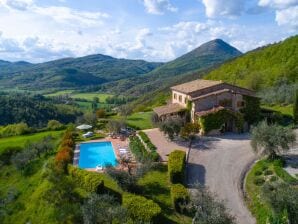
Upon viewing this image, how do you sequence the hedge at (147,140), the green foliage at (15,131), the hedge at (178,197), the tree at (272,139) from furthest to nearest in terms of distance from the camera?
1. the green foliage at (15,131)
2. the hedge at (147,140)
3. the tree at (272,139)
4. the hedge at (178,197)

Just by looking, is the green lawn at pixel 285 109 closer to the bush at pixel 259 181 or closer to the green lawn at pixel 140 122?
the green lawn at pixel 140 122

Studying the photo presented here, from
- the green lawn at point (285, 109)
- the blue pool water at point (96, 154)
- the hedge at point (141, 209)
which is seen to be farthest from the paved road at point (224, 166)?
the green lawn at point (285, 109)

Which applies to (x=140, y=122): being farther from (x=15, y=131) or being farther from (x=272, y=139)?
(x=272, y=139)

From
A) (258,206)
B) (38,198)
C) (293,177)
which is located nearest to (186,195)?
(258,206)

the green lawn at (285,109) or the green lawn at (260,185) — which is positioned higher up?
the green lawn at (285,109)

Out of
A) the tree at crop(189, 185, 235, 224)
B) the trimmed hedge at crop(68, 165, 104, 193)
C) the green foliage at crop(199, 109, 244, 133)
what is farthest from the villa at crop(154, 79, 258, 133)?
the tree at crop(189, 185, 235, 224)

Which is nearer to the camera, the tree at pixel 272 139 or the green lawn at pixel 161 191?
the green lawn at pixel 161 191

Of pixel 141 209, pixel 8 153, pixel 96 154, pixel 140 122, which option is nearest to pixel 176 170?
pixel 141 209
